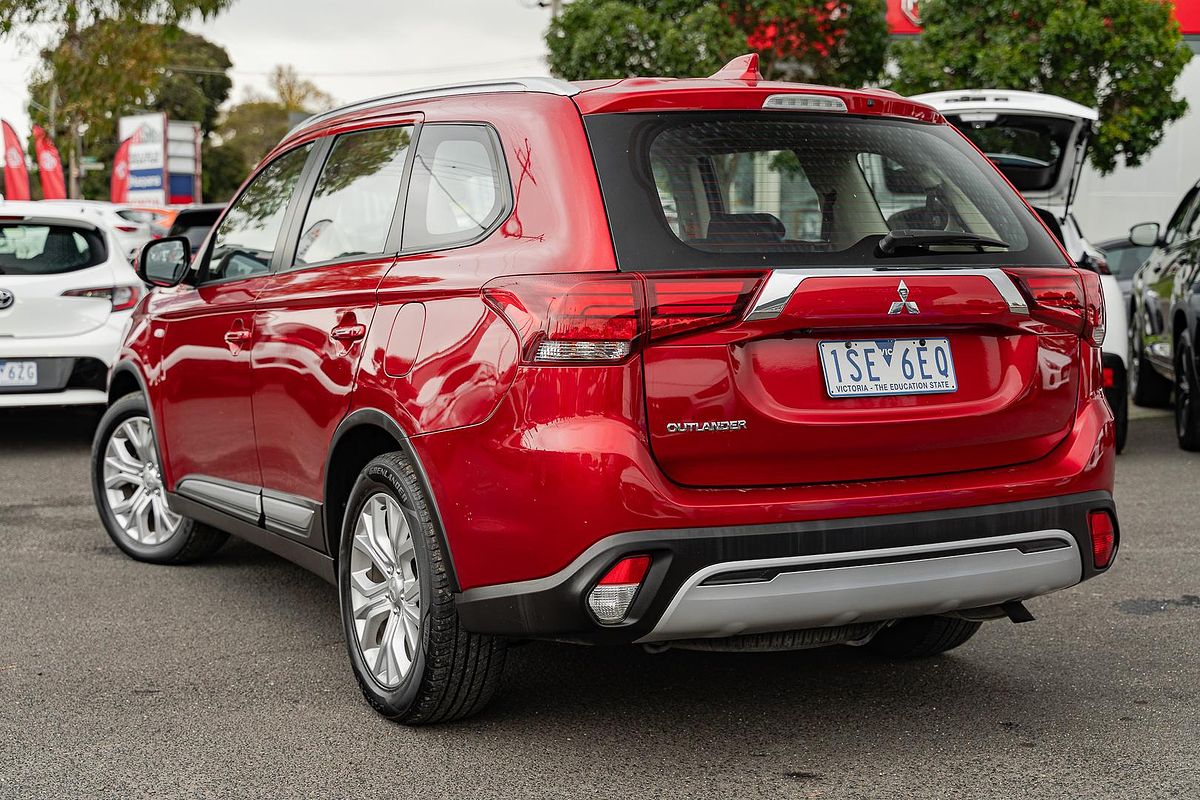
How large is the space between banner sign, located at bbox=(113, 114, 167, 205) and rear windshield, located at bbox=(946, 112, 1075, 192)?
98.5ft

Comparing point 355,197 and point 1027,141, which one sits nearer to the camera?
point 355,197

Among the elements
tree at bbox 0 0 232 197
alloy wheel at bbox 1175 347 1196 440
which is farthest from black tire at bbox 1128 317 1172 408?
tree at bbox 0 0 232 197

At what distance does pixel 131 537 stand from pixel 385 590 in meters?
2.57

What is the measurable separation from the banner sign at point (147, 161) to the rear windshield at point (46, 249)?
92.6ft

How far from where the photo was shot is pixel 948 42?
18.2 metres

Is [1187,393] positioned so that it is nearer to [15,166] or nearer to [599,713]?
[599,713]

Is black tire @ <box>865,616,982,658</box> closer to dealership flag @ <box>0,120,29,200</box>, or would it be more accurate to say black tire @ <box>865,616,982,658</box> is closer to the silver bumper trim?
the silver bumper trim

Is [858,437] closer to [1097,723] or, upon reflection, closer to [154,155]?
[1097,723]

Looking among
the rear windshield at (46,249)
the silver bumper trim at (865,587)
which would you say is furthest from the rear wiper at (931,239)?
the rear windshield at (46,249)

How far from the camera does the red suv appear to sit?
338 centimetres

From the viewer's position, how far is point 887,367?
11.7 ft

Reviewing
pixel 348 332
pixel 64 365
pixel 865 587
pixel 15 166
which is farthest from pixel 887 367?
pixel 15 166

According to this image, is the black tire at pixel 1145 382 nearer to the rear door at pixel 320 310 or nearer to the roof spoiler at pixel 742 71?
the roof spoiler at pixel 742 71

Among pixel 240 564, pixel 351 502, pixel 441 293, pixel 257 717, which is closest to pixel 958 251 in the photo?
pixel 441 293
